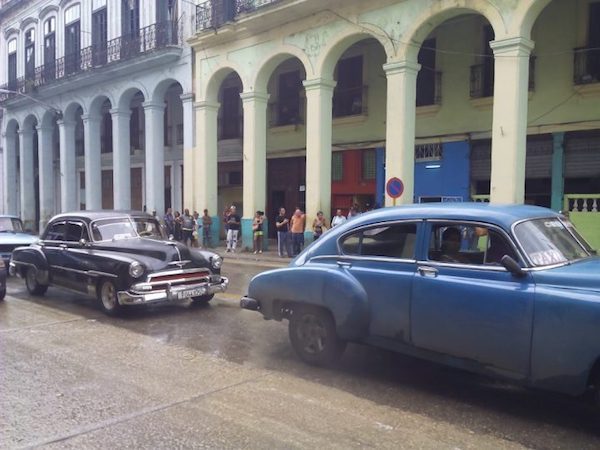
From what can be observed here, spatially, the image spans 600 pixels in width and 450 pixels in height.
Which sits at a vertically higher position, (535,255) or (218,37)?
(218,37)

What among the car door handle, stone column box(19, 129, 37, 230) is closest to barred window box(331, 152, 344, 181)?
the car door handle

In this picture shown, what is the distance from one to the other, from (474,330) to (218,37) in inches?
680

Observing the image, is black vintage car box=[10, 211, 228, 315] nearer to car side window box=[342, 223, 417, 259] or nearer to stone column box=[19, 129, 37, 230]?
car side window box=[342, 223, 417, 259]

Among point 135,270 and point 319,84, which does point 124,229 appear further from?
point 319,84

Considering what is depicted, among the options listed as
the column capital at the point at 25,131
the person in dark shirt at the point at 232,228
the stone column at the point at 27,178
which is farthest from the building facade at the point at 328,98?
the stone column at the point at 27,178

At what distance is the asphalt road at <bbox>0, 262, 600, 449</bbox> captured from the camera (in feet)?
13.9

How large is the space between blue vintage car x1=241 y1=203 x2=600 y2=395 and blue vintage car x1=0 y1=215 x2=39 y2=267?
354 inches

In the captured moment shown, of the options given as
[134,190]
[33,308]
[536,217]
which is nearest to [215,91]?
[134,190]

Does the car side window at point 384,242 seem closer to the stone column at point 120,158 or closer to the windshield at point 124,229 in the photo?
the windshield at point 124,229

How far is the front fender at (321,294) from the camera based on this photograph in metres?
5.56

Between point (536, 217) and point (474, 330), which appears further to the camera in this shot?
point (536, 217)

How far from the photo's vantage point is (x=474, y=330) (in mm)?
4758

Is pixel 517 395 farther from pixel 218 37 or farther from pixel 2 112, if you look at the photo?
pixel 2 112

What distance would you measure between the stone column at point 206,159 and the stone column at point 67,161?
10.3 metres
